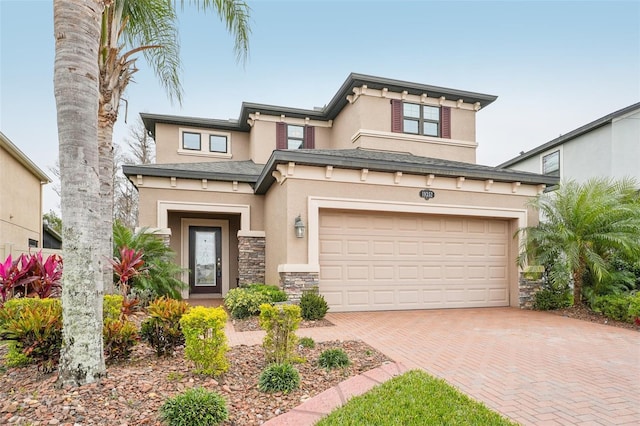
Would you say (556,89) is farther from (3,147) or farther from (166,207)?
(3,147)

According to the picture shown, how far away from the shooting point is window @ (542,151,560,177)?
1623 cm

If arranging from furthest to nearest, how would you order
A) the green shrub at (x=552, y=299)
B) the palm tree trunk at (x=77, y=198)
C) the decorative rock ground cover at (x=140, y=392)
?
the green shrub at (x=552, y=299) < the palm tree trunk at (x=77, y=198) < the decorative rock ground cover at (x=140, y=392)

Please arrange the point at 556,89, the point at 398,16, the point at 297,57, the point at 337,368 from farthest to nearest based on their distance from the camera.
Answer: the point at 556,89 < the point at 297,57 < the point at 398,16 < the point at 337,368

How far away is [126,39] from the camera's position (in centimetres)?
739

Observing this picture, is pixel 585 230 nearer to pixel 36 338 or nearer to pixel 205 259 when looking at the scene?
pixel 36 338

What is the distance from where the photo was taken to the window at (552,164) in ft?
53.3

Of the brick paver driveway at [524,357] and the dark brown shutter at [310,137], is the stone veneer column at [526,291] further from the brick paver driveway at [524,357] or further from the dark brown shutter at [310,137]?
the dark brown shutter at [310,137]

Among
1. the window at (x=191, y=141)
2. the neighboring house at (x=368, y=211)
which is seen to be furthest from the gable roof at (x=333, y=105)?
the window at (x=191, y=141)

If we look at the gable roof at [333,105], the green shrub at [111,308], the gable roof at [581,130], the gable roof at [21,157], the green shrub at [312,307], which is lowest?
the green shrub at [312,307]

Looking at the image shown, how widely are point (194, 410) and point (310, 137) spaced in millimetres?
11993

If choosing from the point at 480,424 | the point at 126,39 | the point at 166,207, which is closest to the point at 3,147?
the point at 166,207

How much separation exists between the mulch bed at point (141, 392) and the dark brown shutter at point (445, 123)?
10.2 m

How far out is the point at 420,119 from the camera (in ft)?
41.0

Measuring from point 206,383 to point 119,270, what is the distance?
14.0 feet
